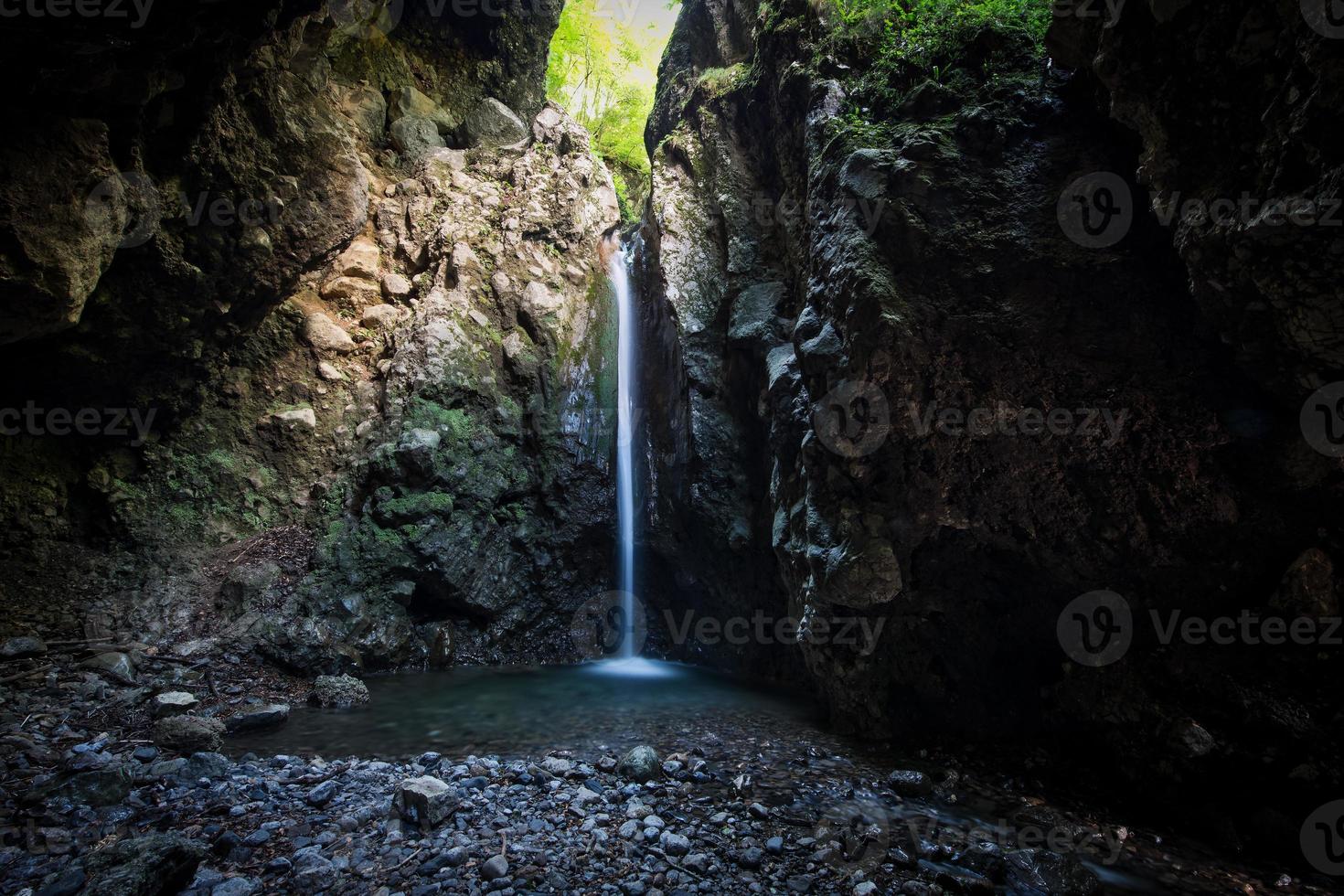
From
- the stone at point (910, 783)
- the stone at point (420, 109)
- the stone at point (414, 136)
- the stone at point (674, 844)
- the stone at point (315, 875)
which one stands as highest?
the stone at point (420, 109)

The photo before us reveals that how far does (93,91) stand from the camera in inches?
171

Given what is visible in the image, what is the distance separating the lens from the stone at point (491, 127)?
13.4 metres

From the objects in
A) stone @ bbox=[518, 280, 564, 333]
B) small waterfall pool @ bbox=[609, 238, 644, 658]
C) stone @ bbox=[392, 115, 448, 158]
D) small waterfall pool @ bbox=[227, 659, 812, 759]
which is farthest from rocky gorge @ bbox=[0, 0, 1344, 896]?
stone @ bbox=[518, 280, 564, 333]

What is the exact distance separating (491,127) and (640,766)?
14.7 meters

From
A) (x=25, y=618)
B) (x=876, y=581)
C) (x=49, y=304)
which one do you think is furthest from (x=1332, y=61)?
(x=25, y=618)

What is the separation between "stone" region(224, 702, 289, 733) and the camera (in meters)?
5.39

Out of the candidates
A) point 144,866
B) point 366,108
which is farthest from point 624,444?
point 144,866

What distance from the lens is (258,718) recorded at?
5.54 meters

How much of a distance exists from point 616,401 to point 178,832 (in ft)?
34.5

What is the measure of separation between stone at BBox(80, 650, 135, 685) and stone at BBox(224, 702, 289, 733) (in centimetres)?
160

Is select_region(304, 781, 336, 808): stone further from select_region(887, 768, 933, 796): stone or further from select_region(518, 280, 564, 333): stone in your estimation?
select_region(518, 280, 564, 333): stone

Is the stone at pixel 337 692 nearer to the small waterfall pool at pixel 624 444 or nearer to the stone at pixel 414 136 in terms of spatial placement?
the small waterfall pool at pixel 624 444

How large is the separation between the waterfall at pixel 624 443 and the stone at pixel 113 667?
24.0 feet

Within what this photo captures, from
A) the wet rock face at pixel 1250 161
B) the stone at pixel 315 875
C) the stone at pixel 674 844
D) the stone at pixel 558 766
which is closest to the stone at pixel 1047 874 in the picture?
the stone at pixel 674 844
